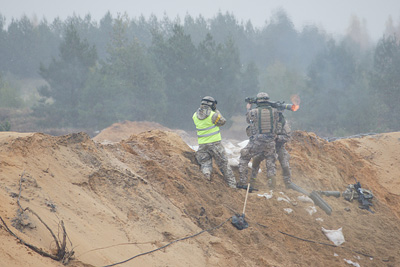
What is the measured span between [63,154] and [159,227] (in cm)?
197

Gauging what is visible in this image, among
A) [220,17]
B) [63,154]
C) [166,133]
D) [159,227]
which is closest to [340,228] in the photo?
[159,227]

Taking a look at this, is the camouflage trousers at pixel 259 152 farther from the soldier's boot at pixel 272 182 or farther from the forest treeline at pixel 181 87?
the forest treeline at pixel 181 87

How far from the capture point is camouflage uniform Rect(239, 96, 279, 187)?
8258 millimetres

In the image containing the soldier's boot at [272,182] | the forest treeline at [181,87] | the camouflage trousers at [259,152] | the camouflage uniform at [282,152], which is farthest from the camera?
the forest treeline at [181,87]

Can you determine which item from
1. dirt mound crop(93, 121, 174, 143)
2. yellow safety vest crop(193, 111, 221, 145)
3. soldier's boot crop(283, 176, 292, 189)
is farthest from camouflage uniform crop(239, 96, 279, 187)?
dirt mound crop(93, 121, 174, 143)

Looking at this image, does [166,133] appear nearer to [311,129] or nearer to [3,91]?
[311,129]

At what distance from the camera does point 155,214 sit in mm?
5637

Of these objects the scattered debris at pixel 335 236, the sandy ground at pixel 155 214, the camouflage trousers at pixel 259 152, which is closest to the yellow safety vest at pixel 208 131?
the sandy ground at pixel 155 214

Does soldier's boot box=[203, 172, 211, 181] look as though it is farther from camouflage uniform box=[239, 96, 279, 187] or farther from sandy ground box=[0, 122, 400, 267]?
camouflage uniform box=[239, 96, 279, 187]

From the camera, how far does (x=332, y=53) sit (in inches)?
1335

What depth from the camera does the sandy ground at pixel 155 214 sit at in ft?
13.8

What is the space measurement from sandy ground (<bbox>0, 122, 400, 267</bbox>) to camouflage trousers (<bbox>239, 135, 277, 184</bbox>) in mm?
500

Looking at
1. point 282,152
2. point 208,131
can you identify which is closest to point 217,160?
point 208,131

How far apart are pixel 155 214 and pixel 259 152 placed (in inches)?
136
